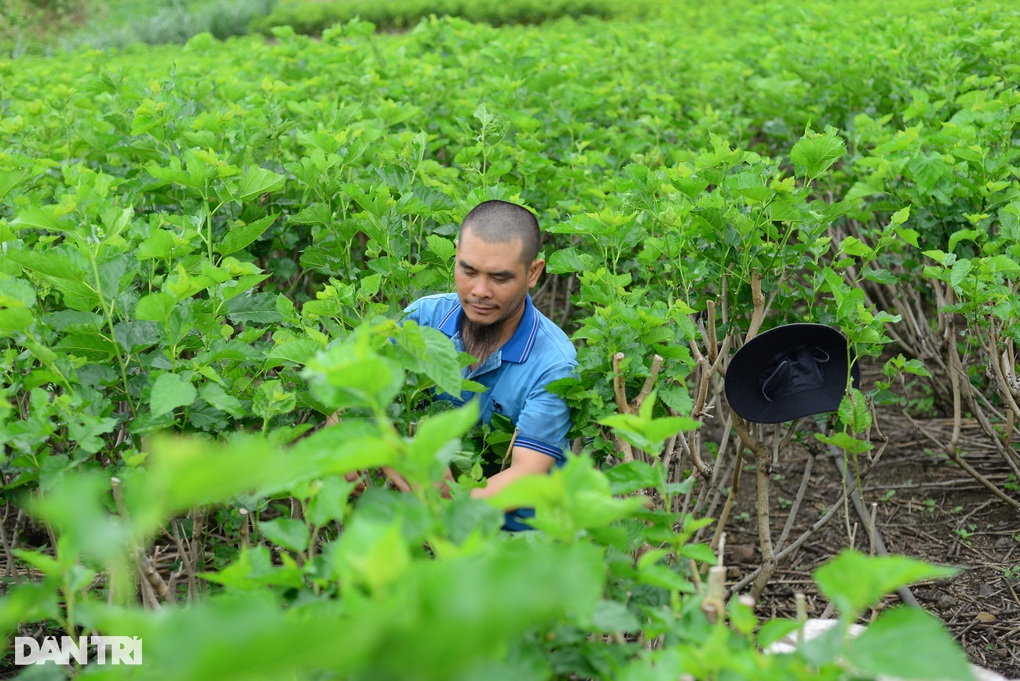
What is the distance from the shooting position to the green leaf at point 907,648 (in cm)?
109

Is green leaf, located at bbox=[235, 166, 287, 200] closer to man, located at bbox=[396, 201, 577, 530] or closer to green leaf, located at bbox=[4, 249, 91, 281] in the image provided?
man, located at bbox=[396, 201, 577, 530]

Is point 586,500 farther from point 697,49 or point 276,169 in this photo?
point 697,49

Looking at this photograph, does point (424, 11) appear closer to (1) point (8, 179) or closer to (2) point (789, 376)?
(1) point (8, 179)

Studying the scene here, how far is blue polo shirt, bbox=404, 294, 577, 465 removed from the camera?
2826 millimetres

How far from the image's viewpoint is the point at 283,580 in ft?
4.67

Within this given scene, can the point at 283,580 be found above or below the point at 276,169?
below

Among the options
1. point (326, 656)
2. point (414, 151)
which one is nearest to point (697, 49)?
point (414, 151)

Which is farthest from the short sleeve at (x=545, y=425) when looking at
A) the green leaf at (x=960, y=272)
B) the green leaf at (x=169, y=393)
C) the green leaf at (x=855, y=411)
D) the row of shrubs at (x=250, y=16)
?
the row of shrubs at (x=250, y=16)

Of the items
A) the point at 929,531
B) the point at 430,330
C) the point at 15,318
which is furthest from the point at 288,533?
the point at 929,531

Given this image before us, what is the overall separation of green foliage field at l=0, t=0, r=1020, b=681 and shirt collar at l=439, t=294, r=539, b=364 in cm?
15

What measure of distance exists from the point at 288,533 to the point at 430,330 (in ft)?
1.81

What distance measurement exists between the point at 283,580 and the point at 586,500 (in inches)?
18.9

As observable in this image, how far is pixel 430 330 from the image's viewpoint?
6.38 feet

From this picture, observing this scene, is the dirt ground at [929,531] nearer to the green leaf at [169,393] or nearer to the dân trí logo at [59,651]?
the green leaf at [169,393]
